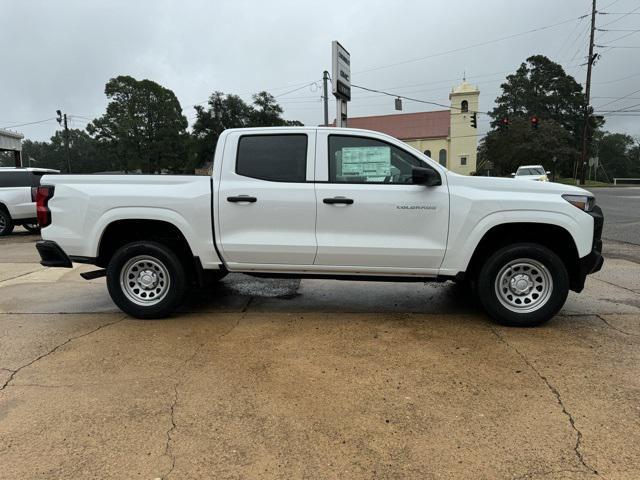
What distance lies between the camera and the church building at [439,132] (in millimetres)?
75500

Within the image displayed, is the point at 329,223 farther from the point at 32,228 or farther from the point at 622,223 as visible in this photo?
the point at 32,228

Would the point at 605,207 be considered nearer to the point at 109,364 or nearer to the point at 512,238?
the point at 512,238

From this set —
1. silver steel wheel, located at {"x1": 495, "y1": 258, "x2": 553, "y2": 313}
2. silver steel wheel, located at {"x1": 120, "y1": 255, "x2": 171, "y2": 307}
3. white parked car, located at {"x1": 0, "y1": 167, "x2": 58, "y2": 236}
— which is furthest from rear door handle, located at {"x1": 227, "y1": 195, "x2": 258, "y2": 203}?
white parked car, located at {"x1": 0, "y1": 167, "x2": 58, "y2": 236}

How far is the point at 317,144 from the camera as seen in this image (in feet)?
16.6

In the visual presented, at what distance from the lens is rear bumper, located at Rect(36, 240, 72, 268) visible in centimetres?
523

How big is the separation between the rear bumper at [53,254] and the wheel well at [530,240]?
422cm

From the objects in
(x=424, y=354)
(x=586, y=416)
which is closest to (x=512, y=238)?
(x=424, y=354)

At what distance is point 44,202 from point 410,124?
264ft

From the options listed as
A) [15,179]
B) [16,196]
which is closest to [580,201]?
[16,196]

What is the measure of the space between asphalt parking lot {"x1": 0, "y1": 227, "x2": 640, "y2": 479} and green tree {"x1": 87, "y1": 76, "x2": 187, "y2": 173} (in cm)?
5989

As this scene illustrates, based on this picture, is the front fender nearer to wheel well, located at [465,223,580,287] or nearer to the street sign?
wheel well, located at [465,223,580,287]

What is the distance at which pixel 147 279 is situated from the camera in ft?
17.5

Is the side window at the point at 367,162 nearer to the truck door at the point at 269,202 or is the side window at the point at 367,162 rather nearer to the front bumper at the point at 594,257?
the truck door at the point at 269,202

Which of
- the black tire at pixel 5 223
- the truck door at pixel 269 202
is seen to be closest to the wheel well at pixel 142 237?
the truck door at pixel 269 202
